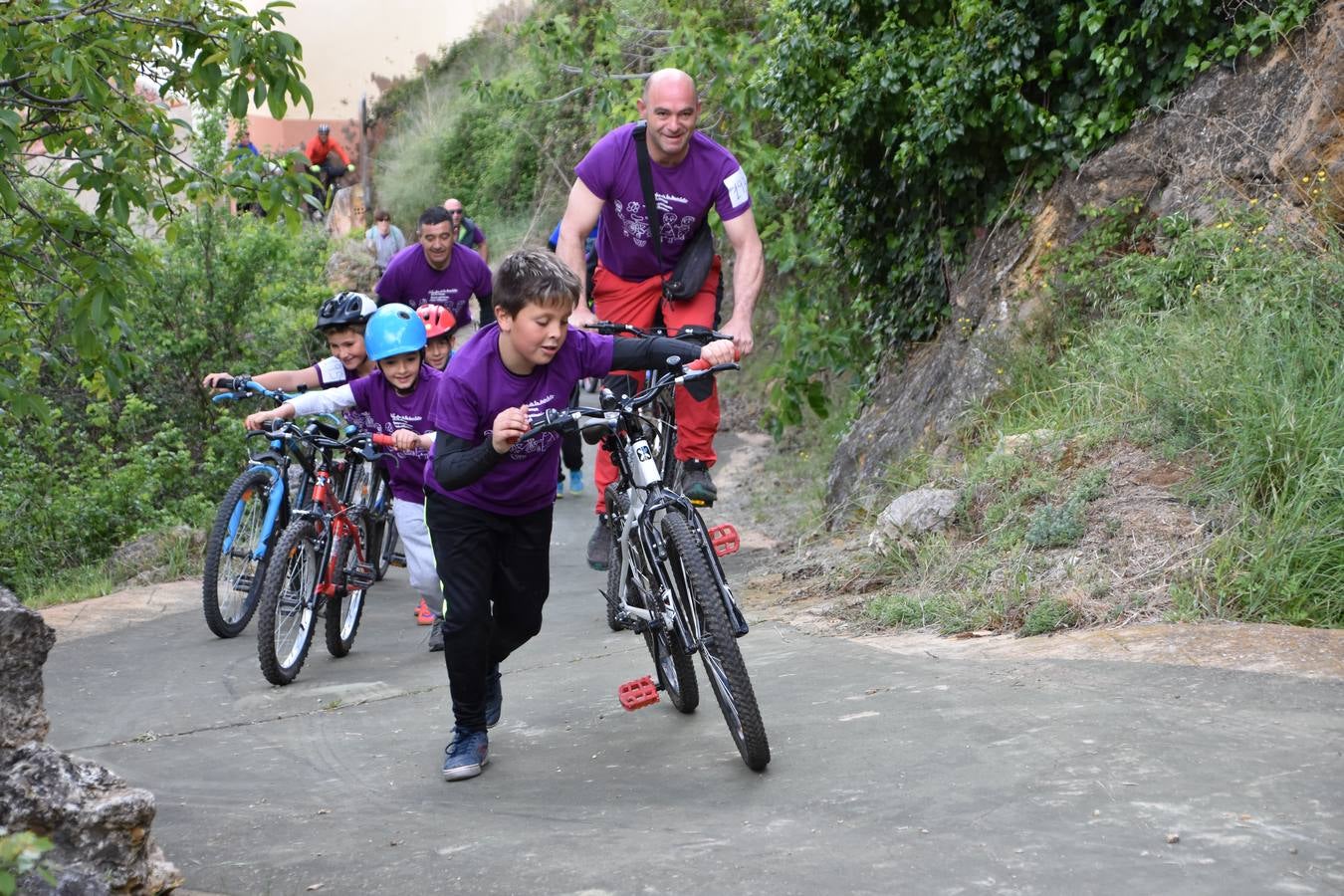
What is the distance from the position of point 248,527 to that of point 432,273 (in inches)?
84.6

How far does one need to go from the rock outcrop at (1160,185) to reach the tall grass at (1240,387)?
385 millimetres

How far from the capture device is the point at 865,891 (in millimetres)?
3275

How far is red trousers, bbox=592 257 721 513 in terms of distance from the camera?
23.4 ft

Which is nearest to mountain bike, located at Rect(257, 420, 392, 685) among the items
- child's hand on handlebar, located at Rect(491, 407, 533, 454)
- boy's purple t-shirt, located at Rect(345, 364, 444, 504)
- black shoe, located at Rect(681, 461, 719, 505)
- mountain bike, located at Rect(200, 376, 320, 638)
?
boy's purple t-shirt, located at Rect(345, 364, 444, 504)

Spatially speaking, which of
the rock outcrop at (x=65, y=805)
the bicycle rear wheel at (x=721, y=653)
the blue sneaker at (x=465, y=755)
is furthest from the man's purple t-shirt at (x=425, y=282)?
the rock outcrop at (x=65, y=805)

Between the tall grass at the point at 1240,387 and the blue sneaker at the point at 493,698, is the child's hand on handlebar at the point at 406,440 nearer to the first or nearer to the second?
the blue sneaker at the point at 493,698

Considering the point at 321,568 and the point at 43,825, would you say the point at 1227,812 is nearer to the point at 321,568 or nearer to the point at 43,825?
the point at 43,825

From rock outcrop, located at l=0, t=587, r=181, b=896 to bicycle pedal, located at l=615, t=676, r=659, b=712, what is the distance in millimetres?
1800

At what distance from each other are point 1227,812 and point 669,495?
1916 millimetres

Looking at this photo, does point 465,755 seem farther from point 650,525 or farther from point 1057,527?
point 1057,527

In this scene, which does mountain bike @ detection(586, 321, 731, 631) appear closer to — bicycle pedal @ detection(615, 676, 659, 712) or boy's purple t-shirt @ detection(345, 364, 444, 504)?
boy's purple t-shirt @ detection(345, 364, 444, 504)

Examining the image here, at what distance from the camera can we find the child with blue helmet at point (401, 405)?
258 inches

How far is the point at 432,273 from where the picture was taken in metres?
8.94

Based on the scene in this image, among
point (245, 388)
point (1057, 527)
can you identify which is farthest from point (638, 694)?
point (245, 388)
